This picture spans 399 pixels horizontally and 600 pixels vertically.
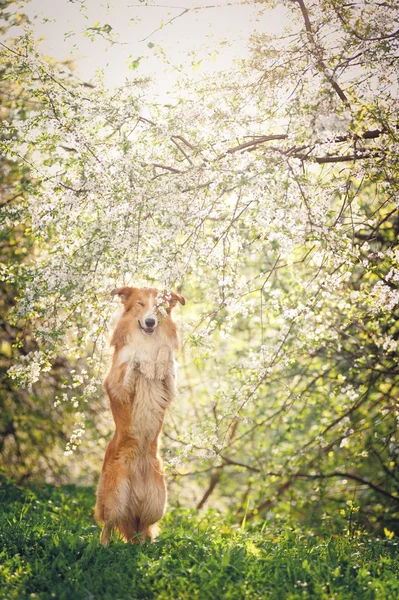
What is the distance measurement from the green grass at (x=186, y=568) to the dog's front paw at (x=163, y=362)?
4.21 ft

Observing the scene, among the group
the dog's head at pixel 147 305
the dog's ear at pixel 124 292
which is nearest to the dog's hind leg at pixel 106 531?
the dog's head at pixel 147 305

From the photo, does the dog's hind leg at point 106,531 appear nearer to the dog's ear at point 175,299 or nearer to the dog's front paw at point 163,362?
the dog's front paw at point 163,362

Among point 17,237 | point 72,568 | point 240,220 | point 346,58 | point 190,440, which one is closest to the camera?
point 72,568

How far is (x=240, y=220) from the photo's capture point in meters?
5.99

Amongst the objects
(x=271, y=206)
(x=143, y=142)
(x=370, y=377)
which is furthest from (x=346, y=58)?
(x=370, y=377)

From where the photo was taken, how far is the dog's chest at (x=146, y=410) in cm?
517

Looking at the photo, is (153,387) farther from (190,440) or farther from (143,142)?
(143,142)

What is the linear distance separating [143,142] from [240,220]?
1.09 meters

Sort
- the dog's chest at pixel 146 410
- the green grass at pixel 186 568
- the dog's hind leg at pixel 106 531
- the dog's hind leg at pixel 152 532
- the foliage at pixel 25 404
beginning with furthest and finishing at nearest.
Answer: the foliage at pixel 25 404
the dog's hind leg at pixel 152 532
the dog's chest at pixel 146 410
the dog's hind leg at pixel 106 531
the green grass at pixel 186 568

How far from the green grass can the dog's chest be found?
82 centimetres

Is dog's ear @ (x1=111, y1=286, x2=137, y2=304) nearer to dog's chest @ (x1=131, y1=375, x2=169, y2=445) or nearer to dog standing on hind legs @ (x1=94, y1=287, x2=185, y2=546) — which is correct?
dog standing on hind legs @ (x1=94, y1=287, x2=185, y2=546)

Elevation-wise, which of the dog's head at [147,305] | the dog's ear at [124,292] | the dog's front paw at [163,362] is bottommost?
the dog's front paw at [163,362]

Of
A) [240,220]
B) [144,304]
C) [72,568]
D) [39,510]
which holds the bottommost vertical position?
[72,568]

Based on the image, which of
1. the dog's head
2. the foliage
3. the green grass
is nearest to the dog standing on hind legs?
the dog's head
